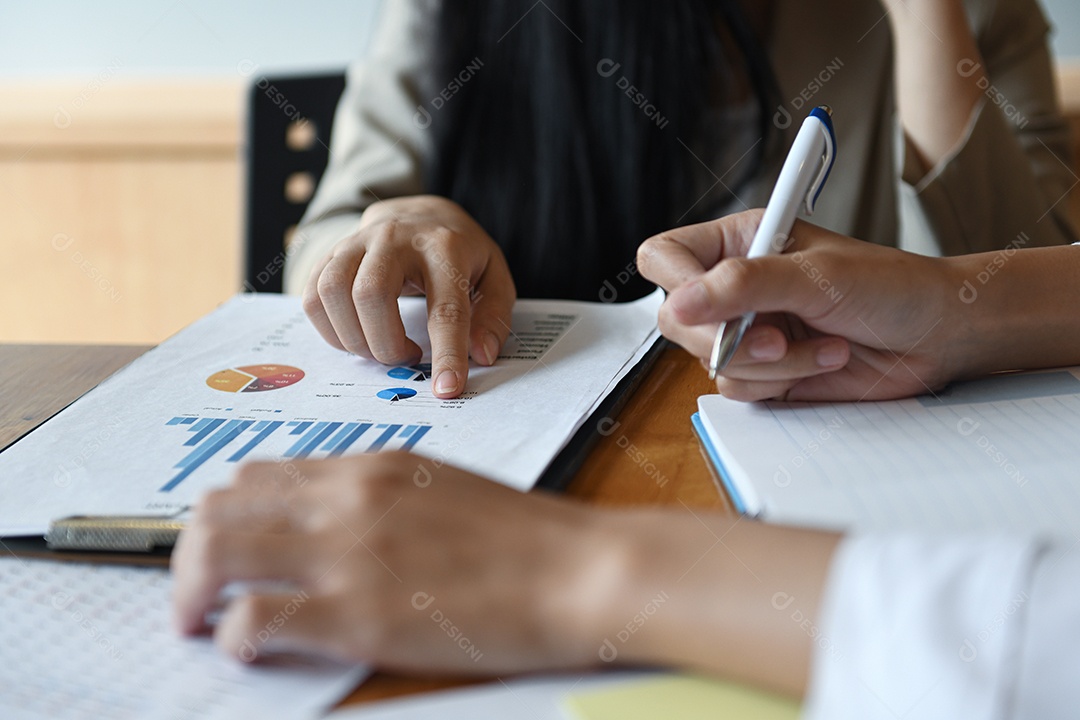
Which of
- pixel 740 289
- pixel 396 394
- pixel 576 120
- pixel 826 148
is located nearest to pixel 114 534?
pixel 396 394

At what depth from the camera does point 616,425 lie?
57 cm

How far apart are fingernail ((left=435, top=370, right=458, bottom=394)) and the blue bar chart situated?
5 cm

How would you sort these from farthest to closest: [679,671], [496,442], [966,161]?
[966,161]
[496,442]
[679,671]

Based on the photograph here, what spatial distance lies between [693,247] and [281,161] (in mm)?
848

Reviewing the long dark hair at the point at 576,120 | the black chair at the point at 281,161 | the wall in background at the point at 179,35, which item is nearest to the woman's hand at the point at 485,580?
the long dark hair at the point at 576,120

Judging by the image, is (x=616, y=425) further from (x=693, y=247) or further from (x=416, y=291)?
(x=416, y=291)

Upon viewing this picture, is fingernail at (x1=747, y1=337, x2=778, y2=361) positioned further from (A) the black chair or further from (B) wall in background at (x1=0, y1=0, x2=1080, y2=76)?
(B) wall in background at (x1=0, y1=0, x2=1080, y2=76)

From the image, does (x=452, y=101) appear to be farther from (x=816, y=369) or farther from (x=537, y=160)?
(x=816, y=369)

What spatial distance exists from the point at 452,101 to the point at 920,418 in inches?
28.4

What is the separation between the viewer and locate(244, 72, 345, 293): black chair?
49.6 inches

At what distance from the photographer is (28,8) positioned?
1.83 metres

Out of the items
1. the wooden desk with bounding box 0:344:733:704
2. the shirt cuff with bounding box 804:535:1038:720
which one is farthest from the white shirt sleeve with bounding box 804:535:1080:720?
the wooden desk with bounding box 0:344:733:704

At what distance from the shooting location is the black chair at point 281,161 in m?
1.26

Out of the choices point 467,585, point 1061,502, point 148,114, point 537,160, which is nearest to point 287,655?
point 467,585
